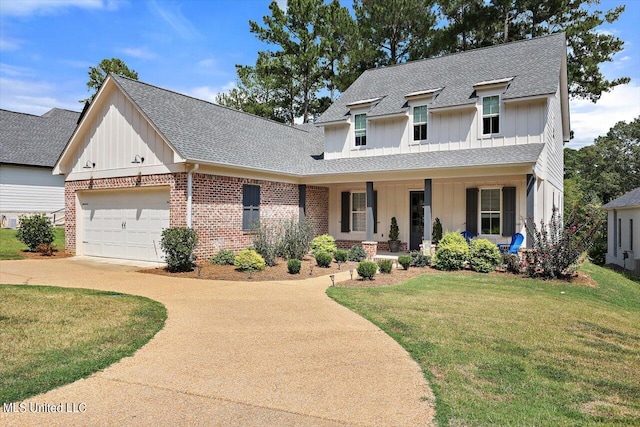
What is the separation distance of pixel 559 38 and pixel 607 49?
10.6 m

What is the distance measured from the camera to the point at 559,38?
659 inches

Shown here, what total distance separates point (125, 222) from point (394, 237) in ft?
33.2

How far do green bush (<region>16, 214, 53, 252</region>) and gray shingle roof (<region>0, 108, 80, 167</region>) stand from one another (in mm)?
10965

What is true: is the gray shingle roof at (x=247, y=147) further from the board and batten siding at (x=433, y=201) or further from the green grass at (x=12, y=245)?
the green grass at (x=12, y=245)

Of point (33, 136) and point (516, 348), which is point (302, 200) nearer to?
point (516, 348)

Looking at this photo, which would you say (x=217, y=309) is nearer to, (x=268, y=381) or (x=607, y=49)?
(x=268, y=381)

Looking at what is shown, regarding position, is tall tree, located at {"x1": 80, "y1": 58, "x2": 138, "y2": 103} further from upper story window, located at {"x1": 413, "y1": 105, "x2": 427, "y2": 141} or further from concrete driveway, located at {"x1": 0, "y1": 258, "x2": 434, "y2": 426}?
concrete driveway, located at {"x1": 0, "y1": 258, "x2": 434, "y2": 426}

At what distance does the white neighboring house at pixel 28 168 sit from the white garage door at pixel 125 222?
36.8 ft

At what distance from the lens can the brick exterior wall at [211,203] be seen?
12648mm

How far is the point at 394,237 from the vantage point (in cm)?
1719

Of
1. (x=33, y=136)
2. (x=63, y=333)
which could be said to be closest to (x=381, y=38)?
(x=33, y=136)

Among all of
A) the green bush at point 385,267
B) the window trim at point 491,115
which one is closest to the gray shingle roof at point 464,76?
the window trim at point 491,115

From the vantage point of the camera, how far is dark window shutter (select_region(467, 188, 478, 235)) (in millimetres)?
15617

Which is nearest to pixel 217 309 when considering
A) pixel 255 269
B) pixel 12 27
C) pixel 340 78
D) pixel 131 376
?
pixel 131 376
